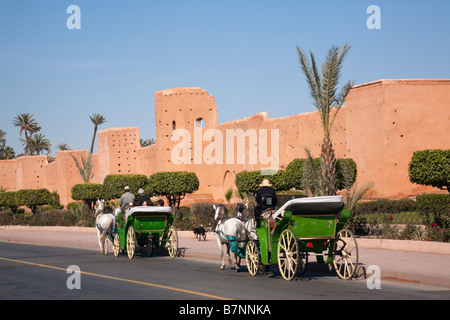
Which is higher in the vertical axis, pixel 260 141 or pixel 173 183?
pixel 260 141

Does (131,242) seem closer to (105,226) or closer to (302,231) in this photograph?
(105,226)

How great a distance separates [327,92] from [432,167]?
16.7 feet

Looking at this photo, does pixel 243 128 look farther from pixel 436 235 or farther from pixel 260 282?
pixel 260 282

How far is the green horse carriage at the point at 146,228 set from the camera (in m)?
16.3

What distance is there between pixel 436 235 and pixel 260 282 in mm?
7463

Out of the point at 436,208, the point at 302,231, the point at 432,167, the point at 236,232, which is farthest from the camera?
the point at 432,167

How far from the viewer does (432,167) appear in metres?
23.0

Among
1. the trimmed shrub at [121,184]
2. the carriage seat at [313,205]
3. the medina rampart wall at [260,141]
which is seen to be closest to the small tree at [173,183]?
the trimmed shrub at [121,184]

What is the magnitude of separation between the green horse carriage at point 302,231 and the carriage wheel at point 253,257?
265 mm

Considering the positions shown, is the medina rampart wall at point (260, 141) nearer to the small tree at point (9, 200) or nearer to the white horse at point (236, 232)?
the small tree at point (9, 200)

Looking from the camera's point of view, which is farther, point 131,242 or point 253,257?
point 131,242

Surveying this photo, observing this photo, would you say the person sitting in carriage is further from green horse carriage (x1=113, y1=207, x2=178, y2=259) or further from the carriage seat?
green horse carriage (x1=113, y1=207, x2=178, y2=259)

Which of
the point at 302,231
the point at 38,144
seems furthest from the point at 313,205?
the point at 38,144
